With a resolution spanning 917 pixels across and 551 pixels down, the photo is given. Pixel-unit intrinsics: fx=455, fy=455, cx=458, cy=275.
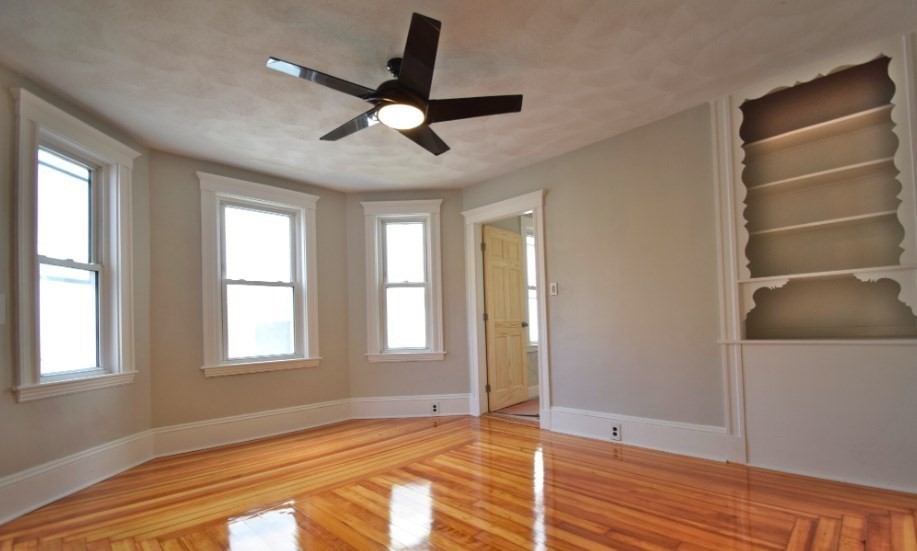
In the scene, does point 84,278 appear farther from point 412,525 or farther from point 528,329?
point 528,329

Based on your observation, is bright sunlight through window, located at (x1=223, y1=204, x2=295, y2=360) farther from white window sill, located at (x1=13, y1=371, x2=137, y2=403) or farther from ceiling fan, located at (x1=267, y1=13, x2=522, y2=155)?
ceiling fan, located at (x1=267, y1=13, x2=522, y2=155)

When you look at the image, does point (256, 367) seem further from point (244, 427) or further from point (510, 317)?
point (510, 317)

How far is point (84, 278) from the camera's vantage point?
3.35 meters

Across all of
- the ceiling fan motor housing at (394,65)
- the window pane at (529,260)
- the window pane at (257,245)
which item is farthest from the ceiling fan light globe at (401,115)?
the window pane at (529,260)

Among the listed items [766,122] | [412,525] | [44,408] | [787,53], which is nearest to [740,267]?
[766,122]

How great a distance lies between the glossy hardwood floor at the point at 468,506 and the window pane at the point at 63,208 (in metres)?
1.68

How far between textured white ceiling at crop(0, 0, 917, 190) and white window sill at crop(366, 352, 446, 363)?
2.47 m

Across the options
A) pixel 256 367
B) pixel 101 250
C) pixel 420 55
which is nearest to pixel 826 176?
pixel 420 55

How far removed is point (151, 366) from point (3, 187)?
1770 mm

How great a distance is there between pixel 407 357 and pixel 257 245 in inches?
78.8

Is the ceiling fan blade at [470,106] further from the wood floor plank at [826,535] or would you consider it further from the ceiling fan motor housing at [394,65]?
the wood floor plank at [826,535]

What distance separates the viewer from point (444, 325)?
5258 millimetres

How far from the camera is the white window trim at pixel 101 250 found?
109 inches

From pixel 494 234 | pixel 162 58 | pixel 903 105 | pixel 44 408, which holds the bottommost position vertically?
pixel 44 408
